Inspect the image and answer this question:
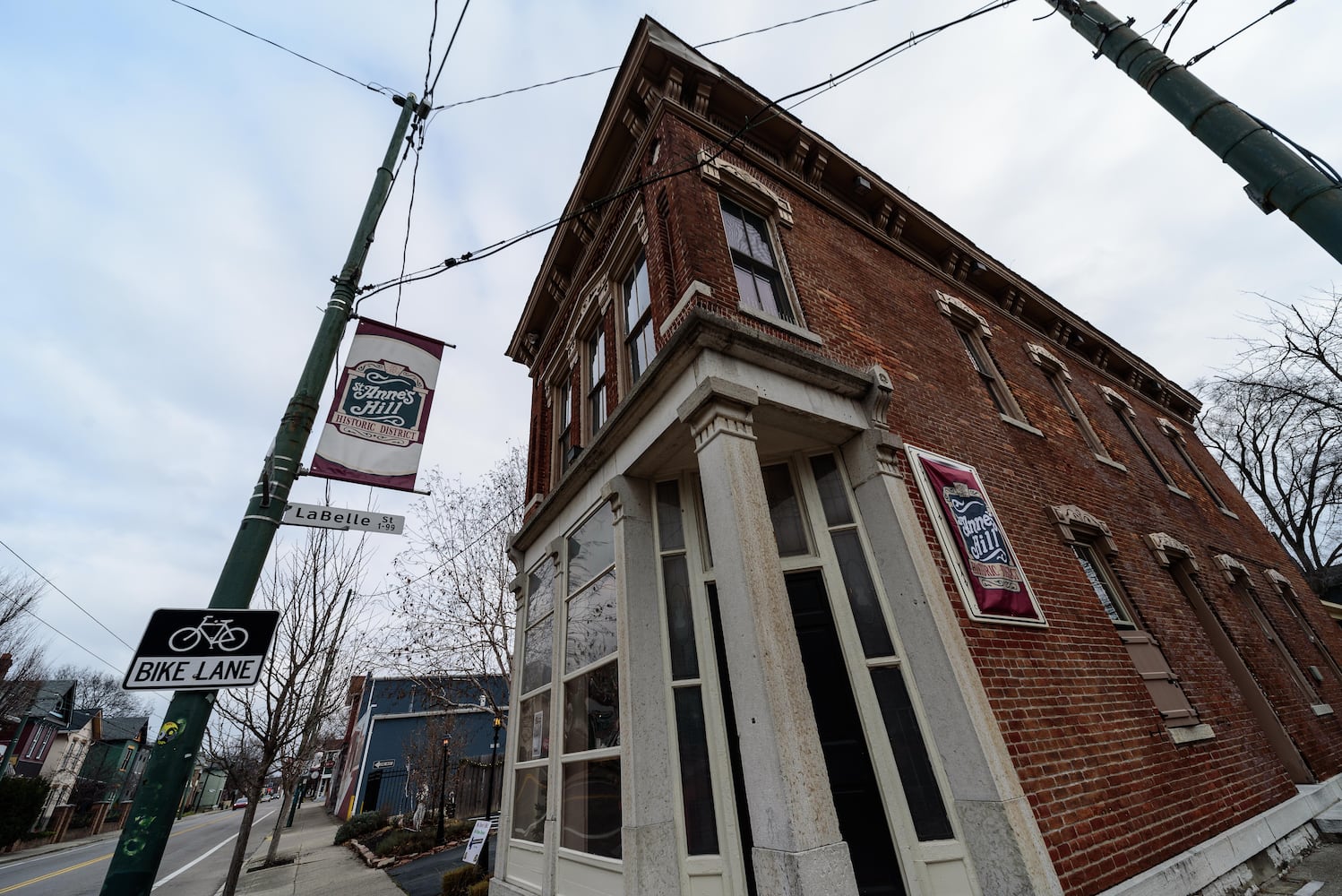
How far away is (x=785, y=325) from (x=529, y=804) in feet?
22.9

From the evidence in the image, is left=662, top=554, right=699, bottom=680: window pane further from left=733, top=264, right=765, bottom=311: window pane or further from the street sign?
left=733, top=264, right=765, bottom=311: window pane

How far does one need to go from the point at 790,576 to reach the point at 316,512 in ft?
13.2

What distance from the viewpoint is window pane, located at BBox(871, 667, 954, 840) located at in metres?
4.12

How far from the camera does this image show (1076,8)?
4133 millimetres

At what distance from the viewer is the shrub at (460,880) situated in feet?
29.8

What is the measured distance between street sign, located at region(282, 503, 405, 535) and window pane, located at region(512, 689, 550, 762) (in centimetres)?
422

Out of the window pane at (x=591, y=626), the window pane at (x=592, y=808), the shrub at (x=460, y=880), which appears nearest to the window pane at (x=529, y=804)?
the window pane at (x=592, y=808)

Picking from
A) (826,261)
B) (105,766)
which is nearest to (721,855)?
(826,261)

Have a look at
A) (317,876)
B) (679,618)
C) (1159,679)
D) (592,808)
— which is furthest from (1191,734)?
(317,876)

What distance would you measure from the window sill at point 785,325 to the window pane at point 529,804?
5997 millimetres

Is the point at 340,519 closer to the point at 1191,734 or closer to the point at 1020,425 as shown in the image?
the point at 1020,425

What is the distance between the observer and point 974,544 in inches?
214

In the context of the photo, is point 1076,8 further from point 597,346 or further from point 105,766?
point 105,766

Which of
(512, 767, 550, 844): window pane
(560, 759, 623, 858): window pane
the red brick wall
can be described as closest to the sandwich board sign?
(512, 767, 550, 844): window pane
